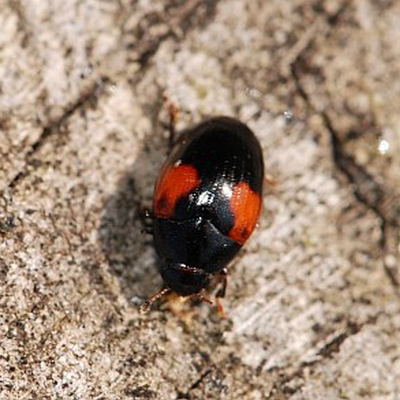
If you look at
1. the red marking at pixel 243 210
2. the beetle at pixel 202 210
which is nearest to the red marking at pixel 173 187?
the beetle at pixel 202 210

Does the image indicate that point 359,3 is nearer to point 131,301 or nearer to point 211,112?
point 211,112

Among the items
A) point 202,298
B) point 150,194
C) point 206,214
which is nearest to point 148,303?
point 202,298

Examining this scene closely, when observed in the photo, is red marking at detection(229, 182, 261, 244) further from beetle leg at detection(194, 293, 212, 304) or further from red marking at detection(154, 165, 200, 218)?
beetle leg at detection(194, 293, 212, 304)

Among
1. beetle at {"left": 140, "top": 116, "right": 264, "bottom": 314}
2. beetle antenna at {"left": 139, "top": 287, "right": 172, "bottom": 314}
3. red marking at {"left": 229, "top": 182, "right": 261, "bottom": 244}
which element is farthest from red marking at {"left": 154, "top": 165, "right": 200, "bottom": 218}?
beetle antenna at {"left": 139, "top": 287, "right": 172, "bottom": 314}

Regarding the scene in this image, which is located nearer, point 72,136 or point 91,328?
point 91,328

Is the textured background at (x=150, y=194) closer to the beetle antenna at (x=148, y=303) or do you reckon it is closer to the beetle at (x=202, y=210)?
the beetle antenna at (x=148, y=303)

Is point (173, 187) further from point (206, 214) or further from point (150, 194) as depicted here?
point (150, 194)

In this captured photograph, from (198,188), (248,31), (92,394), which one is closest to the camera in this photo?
(92,394)

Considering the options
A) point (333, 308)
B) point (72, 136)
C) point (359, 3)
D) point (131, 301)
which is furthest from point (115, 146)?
point (359, 3)
